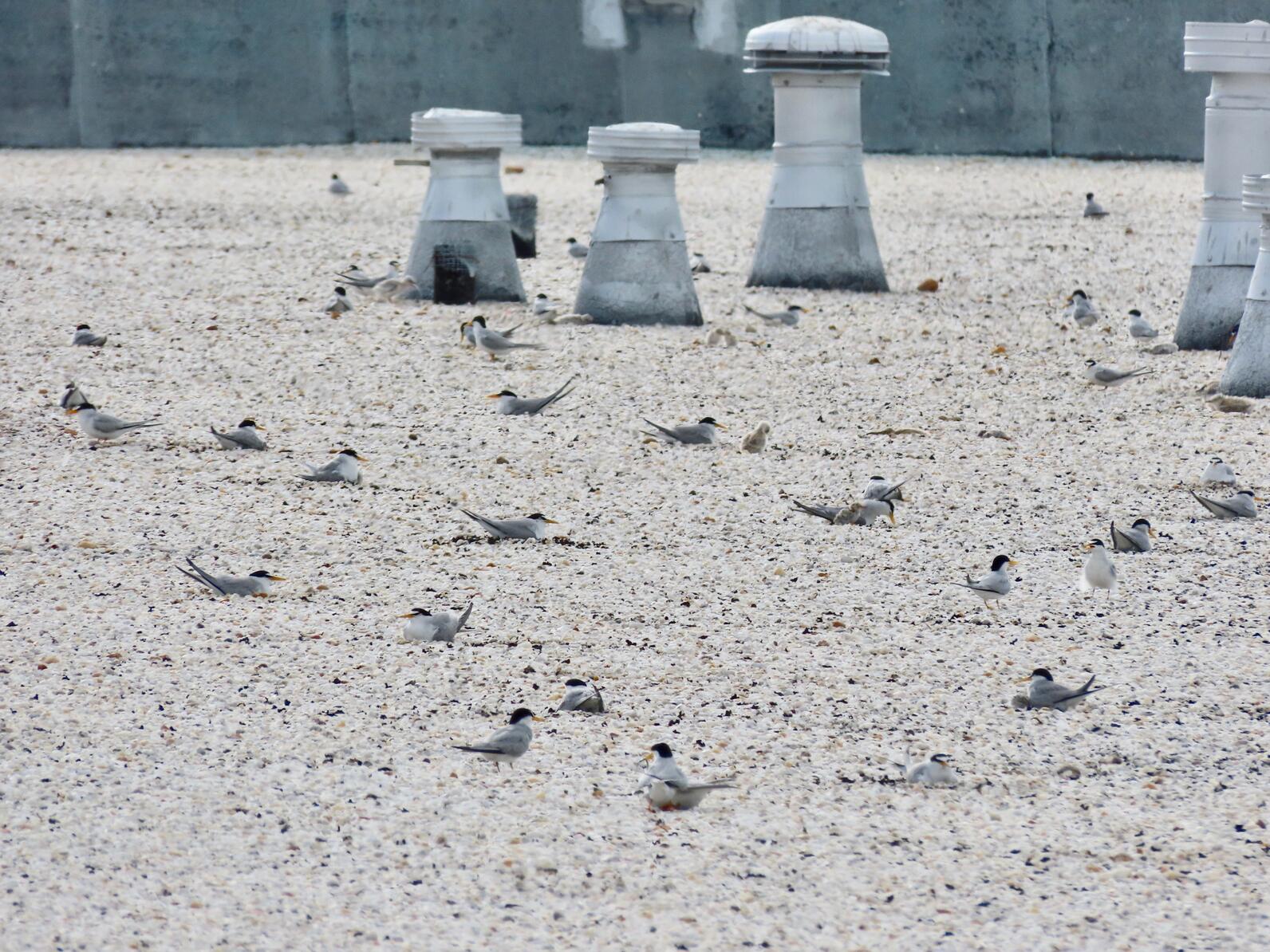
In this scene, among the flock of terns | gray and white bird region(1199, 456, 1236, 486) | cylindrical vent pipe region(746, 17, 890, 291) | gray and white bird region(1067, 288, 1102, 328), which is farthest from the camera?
cylindrical vent pipe region(746, 17, 890, 291)

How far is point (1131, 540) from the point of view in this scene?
6.21 m

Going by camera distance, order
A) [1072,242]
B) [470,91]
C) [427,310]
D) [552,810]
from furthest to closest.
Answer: [470,91] → [1072,242] → [427,310] → [552,810]

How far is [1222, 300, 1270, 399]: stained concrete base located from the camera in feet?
27.9

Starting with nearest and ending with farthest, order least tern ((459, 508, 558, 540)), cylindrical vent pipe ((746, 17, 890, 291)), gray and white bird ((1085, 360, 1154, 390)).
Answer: least tern ((459, 508, 558, 540))
gray and white bird ((1085, 360, 1154, 390))
cylindrical vent pipe ((746, 17, 890, 291))

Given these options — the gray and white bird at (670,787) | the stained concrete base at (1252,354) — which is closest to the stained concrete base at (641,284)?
the stained concrete base at (1252,354)

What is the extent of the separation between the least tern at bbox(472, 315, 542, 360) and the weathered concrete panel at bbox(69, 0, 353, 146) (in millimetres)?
10439

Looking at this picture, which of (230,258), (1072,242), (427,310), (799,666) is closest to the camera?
(799,666)

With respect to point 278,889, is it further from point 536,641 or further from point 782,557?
point 782,557

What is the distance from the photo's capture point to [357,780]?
172 inches

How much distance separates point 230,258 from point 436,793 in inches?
348

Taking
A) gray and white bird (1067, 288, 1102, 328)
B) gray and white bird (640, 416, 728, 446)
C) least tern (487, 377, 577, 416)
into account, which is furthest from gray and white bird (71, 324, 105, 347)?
gray and white bird (1067, 288, 1102, 328)

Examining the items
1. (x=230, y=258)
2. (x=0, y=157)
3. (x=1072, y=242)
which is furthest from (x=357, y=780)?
(x=0, y=157)

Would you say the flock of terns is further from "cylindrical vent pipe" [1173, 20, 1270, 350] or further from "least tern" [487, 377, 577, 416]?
"cylindrical vent pipe" [1173, 20, 1270, 350]

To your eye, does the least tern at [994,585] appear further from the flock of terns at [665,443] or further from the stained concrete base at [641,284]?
the stained concrete base at [641,284]
